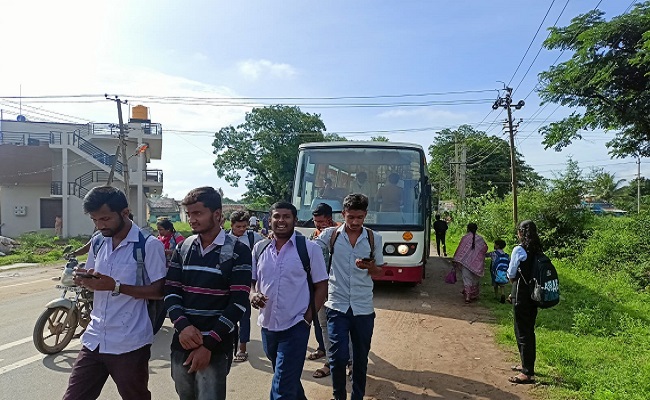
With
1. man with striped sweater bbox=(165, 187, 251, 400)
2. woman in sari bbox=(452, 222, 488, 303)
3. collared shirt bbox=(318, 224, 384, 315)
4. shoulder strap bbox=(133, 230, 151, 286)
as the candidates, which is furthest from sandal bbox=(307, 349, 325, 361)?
woman in sari bbox=(452, 222, 488, 303)

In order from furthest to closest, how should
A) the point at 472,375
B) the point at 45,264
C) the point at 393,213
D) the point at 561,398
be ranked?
the point at 45,264, the point at 393,213, the point at 472,375, the point at 561,398

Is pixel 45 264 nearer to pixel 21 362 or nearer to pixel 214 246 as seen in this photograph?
pixel 21 362

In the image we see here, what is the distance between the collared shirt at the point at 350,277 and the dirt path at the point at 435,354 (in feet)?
3.44

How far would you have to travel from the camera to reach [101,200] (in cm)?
295

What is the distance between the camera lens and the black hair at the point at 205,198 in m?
2.88

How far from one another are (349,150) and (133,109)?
27.6 meters

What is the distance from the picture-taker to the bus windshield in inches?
350

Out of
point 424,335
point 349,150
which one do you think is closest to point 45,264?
point 349,150

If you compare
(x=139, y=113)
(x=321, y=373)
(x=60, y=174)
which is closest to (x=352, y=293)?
(x=321, y=373)

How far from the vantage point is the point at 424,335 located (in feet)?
22.3

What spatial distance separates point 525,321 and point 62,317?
17.2 ft

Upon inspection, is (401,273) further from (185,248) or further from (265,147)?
(265,147)

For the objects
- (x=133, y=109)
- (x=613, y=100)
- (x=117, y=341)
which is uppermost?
(x=133, y=109)

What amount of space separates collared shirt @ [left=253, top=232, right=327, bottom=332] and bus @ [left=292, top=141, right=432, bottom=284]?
520 cm
